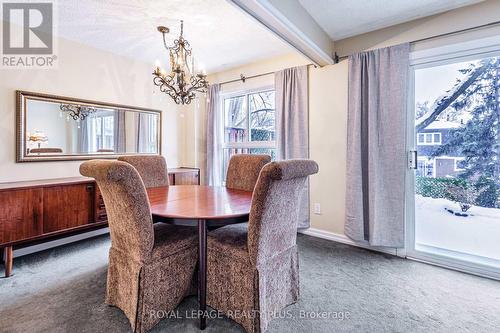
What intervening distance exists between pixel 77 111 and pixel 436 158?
13.0ft

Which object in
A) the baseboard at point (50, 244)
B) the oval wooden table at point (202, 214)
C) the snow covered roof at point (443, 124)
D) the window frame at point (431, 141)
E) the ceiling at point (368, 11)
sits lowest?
the baseboard at point (50, 244)

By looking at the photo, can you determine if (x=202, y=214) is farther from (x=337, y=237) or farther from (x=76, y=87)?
(x=76, y=87)

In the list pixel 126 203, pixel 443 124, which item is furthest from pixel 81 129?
pixel 443 124

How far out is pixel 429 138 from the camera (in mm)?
2482

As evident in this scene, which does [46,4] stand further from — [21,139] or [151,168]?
[151,168]

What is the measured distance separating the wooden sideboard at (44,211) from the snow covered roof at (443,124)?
138 inches

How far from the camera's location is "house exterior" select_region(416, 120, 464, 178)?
2.38 m

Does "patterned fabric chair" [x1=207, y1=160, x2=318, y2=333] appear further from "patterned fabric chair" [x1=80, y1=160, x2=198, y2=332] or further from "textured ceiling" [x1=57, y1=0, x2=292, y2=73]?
"textured ceiling" [x1=57, y1=0, x2=292, y2=73]

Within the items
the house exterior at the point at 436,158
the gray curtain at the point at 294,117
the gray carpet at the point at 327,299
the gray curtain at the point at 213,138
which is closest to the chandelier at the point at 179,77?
the gray curtain at the point at 294,117

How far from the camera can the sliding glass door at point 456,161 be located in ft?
7.24

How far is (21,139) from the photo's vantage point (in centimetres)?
254

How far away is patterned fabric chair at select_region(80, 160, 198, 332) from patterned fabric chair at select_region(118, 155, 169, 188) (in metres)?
1.00

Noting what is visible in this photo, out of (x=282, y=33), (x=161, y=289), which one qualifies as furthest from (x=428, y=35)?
(x=161, y=289)

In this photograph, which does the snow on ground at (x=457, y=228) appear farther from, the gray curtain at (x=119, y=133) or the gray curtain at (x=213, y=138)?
the gray curtain at (x=119, y=133)
